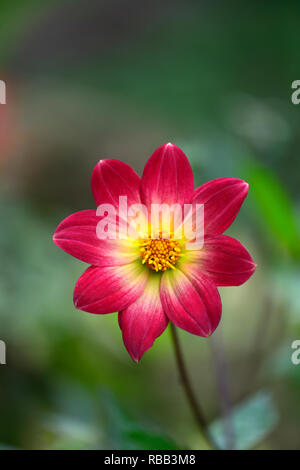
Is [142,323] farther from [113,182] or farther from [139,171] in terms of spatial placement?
[139,171]

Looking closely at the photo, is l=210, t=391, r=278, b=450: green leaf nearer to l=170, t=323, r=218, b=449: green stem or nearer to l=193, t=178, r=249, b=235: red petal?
l=170, t=323, r=218, b=449: green stem

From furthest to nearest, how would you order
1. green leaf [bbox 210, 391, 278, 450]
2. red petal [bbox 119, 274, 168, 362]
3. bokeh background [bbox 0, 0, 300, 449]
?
bokeh background [bbox 0, 0, 300, 449]
green leaf [bbox 210, 391, 278, 450]
red petal [bbox 119, 274, 168, 362]

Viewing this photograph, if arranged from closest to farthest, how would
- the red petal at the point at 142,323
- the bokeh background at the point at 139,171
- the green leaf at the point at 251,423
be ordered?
the red petal at the point at 142,323 → the green leaf at the point at 251,423 → the bokeh background at the point at 139,171

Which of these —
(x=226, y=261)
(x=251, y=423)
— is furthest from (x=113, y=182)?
(x=251, y=423)

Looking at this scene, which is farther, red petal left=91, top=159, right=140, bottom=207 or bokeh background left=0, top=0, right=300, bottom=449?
bokeh background left=0, top=0, right=300, bottom=449

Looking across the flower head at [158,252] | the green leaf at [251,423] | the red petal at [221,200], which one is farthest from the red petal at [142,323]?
the green leaf at [251,423]

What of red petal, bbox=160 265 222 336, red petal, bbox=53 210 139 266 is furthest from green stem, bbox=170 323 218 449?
red petal, bbox=53 210 139 266

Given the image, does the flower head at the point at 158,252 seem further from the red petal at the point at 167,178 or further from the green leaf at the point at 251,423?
the green leaf at the point at 251,423
